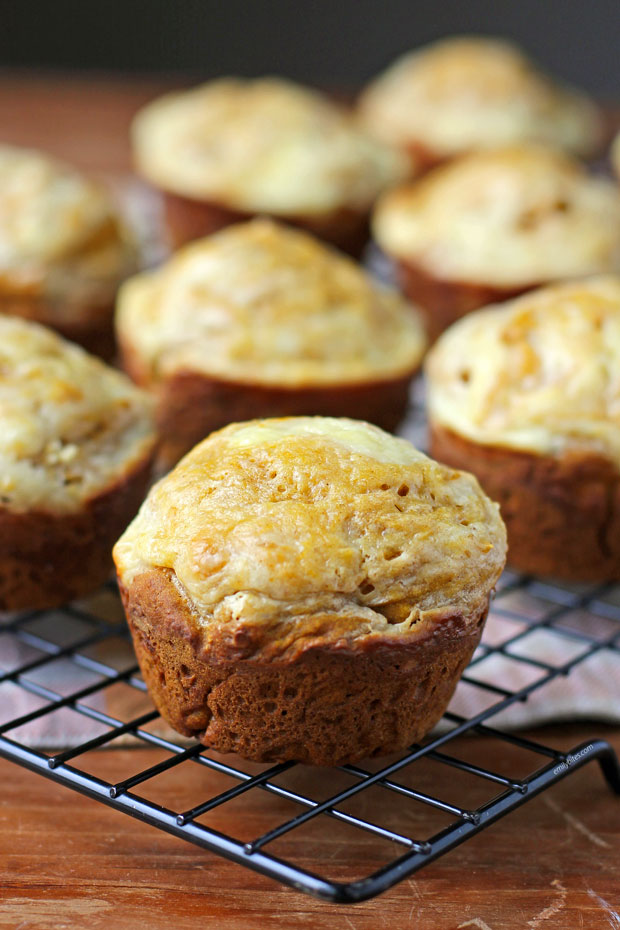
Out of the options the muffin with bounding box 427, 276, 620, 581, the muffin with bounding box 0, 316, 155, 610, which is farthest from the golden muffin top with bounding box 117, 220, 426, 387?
the muffin with bounding box 0, 316, 155, 610

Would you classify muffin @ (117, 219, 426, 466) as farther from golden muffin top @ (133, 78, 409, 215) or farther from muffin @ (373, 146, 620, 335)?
golden muffin top @ (133, 78, 409, 215)

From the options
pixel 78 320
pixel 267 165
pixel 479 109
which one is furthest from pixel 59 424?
pixel 479 109

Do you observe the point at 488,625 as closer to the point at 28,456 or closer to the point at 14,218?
the point at 28,456

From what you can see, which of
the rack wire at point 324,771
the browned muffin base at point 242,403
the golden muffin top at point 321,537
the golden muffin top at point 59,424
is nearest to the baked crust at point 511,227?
the browned muffin base at point 242,403

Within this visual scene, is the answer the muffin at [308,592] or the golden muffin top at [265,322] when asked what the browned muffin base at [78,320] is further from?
the muffin at [308,592]

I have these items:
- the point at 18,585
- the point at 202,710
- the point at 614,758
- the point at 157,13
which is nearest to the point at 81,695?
the point at 202,710

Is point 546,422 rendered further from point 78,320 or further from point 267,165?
point 267,165

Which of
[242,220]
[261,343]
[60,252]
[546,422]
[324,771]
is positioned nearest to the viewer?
[324,771]
